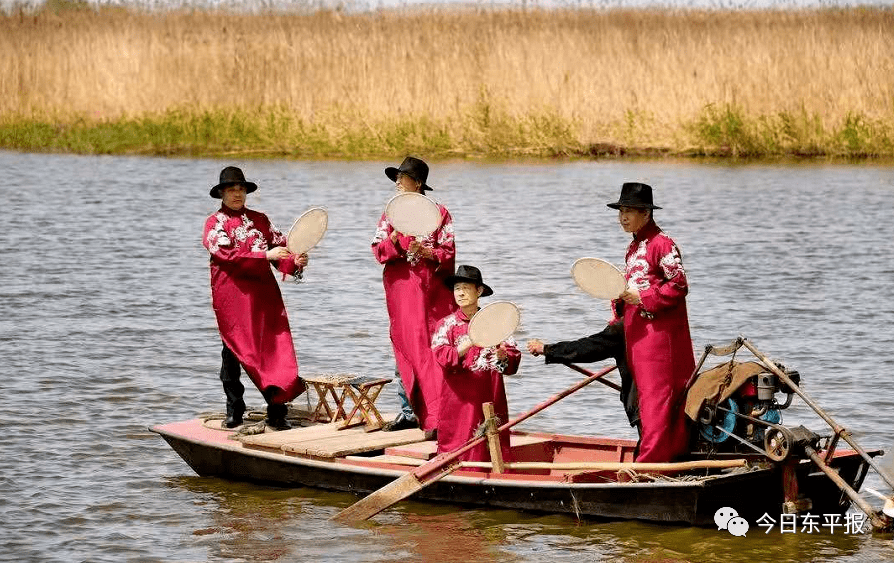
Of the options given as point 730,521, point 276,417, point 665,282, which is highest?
point 665,282

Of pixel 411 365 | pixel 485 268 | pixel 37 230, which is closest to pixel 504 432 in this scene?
pixel 411 365

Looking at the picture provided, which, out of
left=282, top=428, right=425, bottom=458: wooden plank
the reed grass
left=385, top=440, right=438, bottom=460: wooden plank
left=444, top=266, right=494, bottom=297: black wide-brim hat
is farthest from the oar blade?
the reed grass

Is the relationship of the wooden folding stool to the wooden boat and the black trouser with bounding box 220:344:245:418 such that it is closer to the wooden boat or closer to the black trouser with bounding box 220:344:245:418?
the wooden boat

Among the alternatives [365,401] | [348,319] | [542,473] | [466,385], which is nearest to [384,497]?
[466,385]

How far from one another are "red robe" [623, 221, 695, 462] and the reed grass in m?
17.0

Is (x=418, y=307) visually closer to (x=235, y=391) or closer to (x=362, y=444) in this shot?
(x=362, y=444)

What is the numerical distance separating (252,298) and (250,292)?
0.04 meters

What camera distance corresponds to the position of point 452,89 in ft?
88.0

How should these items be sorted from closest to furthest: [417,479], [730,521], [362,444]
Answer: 1. [730,521]
2. [417,479]
3. [362,444]

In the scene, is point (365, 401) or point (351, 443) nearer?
point (351, 443)

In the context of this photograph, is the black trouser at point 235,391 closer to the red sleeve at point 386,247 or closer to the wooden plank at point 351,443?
the wooden plank at point 351,443

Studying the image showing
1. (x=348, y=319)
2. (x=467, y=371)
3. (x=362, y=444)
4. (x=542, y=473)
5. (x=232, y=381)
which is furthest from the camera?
(x=348, y=319)

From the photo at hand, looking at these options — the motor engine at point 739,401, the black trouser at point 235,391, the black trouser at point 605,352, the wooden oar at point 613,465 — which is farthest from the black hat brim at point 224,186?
the motor engine at point 739,401

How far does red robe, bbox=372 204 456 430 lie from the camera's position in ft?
33.7
